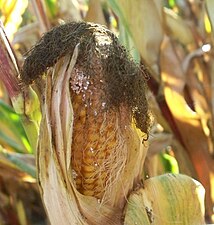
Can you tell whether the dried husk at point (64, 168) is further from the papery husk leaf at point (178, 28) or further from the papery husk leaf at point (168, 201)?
the papery husk leaf at point (178, 28)

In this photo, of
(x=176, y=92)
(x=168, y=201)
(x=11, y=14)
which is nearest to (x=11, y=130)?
(x=11, y=14)

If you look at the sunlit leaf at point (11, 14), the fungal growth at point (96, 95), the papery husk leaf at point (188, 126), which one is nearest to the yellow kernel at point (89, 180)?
the fungal growth at point (96, 95)

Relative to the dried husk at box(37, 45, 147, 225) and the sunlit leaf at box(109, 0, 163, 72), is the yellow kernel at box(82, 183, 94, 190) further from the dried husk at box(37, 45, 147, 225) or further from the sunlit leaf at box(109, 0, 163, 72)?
the sunlit leaf at box(109, 0, 163, 72)

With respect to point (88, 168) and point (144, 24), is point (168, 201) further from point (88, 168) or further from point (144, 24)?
point (144, 24)

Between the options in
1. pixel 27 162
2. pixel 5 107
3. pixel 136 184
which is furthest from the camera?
pixel 5 107

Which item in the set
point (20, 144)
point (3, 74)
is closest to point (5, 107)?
point (20, 144)

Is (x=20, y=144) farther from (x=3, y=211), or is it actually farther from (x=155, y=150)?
(x=155, y=150)
